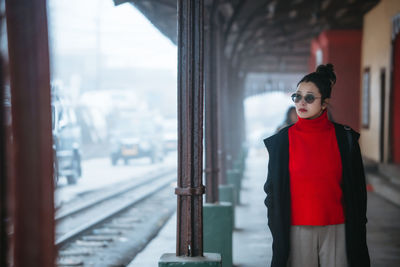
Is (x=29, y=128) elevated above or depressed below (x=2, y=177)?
above

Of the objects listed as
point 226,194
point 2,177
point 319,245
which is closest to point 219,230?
point 226,194

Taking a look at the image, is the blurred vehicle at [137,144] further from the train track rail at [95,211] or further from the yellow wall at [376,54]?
the yellow wall at [376,54]

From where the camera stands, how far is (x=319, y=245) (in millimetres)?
2754

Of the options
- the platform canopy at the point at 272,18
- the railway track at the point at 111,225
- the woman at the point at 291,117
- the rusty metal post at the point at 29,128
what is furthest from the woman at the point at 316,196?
the platform canopy at the point at 272,18

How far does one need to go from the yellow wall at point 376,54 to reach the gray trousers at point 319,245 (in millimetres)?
9884

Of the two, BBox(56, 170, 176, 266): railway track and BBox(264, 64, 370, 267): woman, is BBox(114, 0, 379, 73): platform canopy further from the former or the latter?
BBox(264, 64, 370, 267): woman

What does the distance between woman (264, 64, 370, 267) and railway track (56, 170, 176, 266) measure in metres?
4.50

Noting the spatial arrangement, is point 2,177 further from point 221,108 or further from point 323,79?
point 221,108

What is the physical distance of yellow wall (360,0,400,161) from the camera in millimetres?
12312

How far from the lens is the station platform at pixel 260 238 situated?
20.0ft

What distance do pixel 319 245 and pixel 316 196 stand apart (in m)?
0.27

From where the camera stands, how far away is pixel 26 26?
2039 mm

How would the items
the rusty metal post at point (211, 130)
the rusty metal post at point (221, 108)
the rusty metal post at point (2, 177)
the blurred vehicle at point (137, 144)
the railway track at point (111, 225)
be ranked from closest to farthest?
the rusty metal post at point (2, 177)
the rusty metal post at point (211, 130)
the railway track at point (111, 225)
the rusty metal post at point (221, 108)
the blurred vehicle at point (137, 144)

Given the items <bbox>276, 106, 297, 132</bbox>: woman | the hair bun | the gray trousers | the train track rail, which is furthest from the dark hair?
the train track rail
